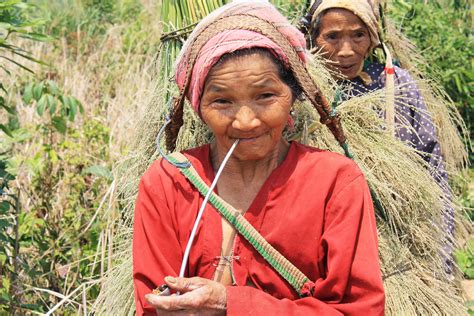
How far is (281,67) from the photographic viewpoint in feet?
6.10

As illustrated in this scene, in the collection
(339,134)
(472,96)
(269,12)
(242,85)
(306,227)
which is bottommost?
(472,96)

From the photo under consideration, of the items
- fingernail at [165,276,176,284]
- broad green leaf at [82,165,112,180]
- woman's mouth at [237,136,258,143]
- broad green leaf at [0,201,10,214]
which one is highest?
woman's mouth at [237,136,258,143]

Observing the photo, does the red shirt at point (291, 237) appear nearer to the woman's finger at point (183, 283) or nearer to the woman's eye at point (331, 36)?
the woman's finger at point (183, 283)

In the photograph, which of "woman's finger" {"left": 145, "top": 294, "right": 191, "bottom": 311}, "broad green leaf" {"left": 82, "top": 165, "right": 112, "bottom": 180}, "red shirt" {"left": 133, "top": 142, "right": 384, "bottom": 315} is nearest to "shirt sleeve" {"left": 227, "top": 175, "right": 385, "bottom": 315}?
"red shirt" {"left": 133, "top": 142, "right": 384, "bottom": 315}

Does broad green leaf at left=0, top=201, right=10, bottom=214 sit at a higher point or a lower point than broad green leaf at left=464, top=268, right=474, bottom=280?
higher

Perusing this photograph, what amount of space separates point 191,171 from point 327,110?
0.39 metres

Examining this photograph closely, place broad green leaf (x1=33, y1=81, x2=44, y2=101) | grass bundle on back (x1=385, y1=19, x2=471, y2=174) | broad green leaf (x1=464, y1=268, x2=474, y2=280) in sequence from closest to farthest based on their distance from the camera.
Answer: grass bundle on back (x1=385, y1=19, x2=471, y2=174) → broad green leaf (x1=33, y1=81, x2=44, y2=101) → broad green leaf (x1=464, y1=268, x2=474, y2=280)

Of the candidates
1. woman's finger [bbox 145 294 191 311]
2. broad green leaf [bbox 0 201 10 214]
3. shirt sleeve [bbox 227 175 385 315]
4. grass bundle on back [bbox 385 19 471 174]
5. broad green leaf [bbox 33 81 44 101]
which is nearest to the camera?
woman's finger [bbox 145 294 191 311]

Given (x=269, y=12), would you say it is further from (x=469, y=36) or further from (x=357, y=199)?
(x=469, y=36)

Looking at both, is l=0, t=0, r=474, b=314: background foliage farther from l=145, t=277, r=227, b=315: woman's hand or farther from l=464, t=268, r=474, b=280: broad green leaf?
l=145, t=277, r=227, b=315: woman's hand

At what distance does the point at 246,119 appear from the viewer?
1794 mm

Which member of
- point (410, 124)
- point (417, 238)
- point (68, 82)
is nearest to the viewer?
point (417, 238)

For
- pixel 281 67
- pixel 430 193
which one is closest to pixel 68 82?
pixel 430 193

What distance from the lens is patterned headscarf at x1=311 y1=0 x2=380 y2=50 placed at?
2973 millimetres
